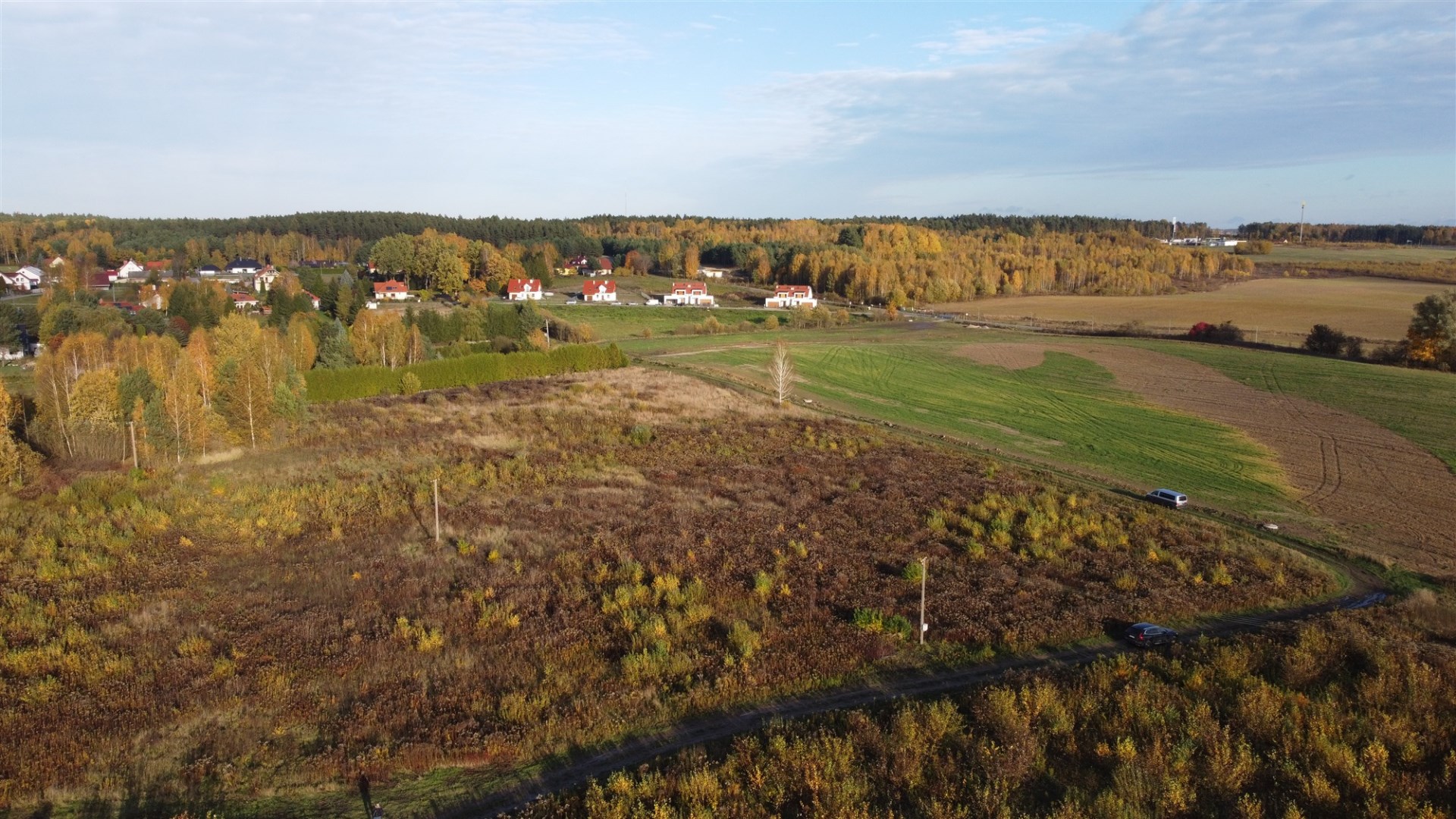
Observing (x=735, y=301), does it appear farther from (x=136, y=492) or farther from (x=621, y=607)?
(x=621, y=607)

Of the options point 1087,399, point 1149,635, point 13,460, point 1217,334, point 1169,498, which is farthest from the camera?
point 1217,334

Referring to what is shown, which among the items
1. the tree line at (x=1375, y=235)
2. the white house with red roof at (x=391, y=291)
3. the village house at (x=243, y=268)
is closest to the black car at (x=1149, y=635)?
the white house with red roof at (x=391, y=291)

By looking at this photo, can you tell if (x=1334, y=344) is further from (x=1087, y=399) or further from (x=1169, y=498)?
(x=1169, y=498)

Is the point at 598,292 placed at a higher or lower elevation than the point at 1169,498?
higher

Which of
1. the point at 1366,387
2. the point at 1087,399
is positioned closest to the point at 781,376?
the point at 1087,399

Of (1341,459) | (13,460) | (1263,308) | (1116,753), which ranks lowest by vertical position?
(1341,459)

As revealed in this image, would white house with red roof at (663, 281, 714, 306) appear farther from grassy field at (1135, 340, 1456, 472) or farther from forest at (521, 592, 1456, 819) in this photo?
forest at (521, 592, 1456, 819)

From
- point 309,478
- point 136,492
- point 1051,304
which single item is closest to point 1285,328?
point 1051,304
